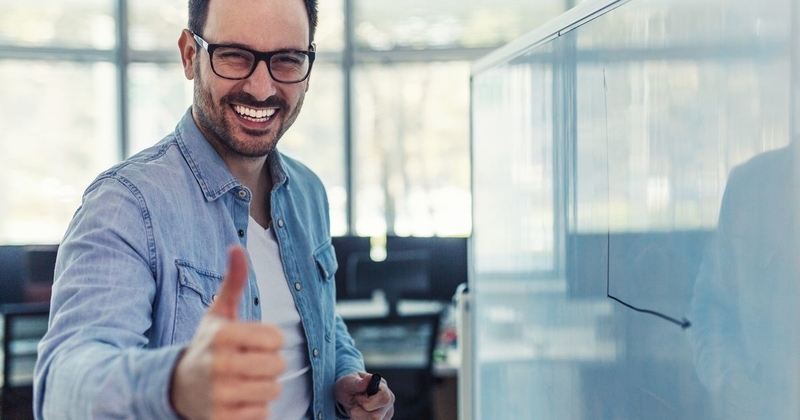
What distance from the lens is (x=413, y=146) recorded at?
6.50 meters

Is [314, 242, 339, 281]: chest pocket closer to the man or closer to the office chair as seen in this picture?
the man

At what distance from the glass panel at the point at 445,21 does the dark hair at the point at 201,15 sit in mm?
5086

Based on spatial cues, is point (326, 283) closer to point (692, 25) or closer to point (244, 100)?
point (244, 100)

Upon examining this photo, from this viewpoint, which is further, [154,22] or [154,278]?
[154,22]

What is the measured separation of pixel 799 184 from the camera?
87 centimetres

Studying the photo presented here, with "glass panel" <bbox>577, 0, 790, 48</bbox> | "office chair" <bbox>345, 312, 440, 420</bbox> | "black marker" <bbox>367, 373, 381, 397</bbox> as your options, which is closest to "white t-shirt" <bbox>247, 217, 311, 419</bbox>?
"black marker" <bbox>367, 373, 381, 397</bbox>

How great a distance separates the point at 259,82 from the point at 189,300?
1.19 ft

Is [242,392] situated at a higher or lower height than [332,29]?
lower

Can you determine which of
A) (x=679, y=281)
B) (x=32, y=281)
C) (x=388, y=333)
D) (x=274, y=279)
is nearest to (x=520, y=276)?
(x=274, y=279)

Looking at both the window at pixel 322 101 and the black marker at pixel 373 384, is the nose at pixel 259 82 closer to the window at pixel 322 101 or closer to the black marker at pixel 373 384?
the black marker at pixel 373 384

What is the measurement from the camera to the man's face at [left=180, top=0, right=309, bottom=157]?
1308 mm

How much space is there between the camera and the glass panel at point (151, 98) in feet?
20.9

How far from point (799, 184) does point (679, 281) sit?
26 centimetres

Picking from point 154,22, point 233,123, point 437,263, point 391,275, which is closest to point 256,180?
point 233,123
